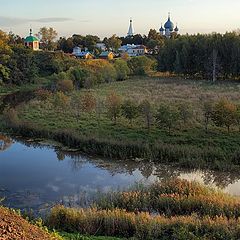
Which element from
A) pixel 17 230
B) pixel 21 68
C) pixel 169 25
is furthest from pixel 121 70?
pixel 169 25

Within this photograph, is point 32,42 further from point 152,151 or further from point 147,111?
point 152,151

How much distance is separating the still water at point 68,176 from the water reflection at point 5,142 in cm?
99

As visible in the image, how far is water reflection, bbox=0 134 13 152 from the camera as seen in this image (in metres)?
25.7

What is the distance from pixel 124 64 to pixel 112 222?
182 feet

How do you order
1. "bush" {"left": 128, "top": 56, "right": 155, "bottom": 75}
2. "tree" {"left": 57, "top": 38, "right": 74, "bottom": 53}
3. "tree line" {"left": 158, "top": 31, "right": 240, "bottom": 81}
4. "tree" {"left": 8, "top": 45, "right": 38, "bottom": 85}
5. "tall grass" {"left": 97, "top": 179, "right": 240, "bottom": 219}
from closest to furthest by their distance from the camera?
"tall grass" {"left": 97, "top": 179, "right": 240, "bottom": 219} < "tree line" {"left": 158, "top": 31, "right": 240, "bottom": 81} < "tree" {"left": 8, "top": 45, "right": 38, "bottom": 85} < "bush" {"left": 128, "top": 56, "right": 155, "bottom": 75} < "tree" {"left": 57, "top": 38, "right": 74, "bottom": 53}

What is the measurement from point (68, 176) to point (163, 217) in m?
8.65

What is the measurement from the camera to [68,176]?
66.5ft

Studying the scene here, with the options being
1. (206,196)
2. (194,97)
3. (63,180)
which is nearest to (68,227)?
(206,196)

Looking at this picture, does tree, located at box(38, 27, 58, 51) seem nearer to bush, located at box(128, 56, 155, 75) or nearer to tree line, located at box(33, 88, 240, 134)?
bush, located at box(128, 56, 155, 75)

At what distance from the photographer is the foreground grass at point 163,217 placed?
11133 millimetres

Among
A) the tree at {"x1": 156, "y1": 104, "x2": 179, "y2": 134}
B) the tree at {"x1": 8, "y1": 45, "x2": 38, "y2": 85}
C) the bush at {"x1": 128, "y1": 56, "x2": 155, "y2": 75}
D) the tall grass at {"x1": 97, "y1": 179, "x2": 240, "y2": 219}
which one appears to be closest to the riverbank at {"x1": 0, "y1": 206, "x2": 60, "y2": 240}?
the tall grass at {"x1": 97, "y1": 179, "x2": 240, "y2": 219}

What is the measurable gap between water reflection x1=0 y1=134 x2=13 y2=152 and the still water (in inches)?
39.1

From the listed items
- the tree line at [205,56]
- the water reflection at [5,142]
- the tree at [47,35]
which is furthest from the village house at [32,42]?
the water reflection at [5,142]

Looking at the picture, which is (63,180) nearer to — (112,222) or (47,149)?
(47,149)
